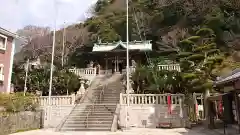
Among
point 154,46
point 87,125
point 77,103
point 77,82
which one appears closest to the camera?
point 87,125

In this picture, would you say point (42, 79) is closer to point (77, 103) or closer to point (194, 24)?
point (77, 103)

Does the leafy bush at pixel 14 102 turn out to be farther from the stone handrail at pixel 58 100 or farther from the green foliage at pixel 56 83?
the green foliage at pixel 56 83

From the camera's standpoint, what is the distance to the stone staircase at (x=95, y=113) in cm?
1420

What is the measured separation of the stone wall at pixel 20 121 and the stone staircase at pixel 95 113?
89.3 inches

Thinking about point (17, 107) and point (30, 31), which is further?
point (30, 31)

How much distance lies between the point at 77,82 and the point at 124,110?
7037 mm

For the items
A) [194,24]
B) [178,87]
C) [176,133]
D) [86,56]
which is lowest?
[176,133]

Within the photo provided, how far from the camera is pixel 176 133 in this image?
12.3 m

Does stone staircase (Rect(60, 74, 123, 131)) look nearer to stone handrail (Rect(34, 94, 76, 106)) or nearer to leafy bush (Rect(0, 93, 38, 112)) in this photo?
stone handrail (Rect(34, 94, 76, 106))

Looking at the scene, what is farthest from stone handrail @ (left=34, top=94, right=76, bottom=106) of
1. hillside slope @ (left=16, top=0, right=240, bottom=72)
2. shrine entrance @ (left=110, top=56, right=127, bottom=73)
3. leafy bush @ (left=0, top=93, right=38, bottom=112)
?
hillside slope @ (left=16, top=0, right=240, bottom=72)

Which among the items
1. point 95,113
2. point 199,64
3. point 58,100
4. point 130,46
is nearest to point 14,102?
point 58,100

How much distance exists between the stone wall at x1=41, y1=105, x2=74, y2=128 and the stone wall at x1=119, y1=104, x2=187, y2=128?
4032mm

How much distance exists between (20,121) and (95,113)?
461cm

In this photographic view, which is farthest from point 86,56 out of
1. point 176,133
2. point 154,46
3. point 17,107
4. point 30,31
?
point 176,133
